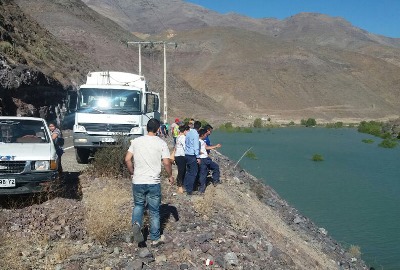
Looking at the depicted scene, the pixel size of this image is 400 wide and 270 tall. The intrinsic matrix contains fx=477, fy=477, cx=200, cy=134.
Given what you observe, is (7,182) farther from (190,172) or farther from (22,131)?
(190,172)

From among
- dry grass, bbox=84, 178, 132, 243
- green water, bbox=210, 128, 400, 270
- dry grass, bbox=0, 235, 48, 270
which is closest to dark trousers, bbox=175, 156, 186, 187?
dry grass, bbox=84, 178, 132, 243

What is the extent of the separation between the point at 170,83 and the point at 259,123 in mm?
24895

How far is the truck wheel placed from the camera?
1507 cm

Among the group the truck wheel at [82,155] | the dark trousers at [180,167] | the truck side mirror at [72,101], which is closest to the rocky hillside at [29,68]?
the truck wheel at [82,155]

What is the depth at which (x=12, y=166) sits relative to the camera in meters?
8.53

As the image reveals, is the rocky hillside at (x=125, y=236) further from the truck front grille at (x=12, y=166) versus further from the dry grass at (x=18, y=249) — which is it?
the truck front grille at (x=12, y=166)

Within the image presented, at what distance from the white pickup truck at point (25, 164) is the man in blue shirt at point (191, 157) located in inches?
120

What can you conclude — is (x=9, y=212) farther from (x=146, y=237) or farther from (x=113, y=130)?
(x=113, y=130)

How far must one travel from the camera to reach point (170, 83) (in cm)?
10119

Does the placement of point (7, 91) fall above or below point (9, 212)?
above

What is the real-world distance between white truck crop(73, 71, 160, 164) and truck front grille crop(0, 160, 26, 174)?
5.36 meters

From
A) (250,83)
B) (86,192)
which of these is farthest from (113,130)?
(250,83)

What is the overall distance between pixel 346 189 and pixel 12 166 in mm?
23045

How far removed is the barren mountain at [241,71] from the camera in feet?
314
